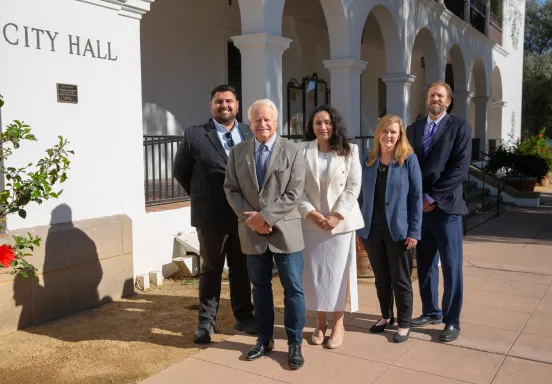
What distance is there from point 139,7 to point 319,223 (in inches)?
119

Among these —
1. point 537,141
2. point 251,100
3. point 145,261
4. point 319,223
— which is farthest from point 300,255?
point 537,141

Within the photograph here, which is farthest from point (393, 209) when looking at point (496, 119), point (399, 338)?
point (496, 119)

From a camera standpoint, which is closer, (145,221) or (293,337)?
(293,337)

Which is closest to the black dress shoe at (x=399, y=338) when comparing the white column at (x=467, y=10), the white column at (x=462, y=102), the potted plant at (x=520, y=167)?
the potted plant at (x=520, y=167)

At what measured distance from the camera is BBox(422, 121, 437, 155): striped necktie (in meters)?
4.20

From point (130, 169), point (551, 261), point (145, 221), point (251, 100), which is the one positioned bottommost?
point (551, 261)

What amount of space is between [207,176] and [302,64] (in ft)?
32.3

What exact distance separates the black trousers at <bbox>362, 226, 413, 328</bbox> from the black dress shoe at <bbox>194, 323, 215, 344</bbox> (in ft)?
4.39

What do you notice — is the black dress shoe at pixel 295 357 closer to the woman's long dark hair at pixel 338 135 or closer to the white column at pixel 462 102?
the woman's long dark hair at pixel 338 135

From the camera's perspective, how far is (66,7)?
15.4ft

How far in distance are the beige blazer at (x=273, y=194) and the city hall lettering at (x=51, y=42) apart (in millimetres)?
2113

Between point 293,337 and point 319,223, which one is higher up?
point 319,223

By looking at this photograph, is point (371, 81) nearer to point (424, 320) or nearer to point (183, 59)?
point (183, 59)

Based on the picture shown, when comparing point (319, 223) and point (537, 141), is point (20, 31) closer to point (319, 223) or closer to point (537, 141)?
point (319, 223)
